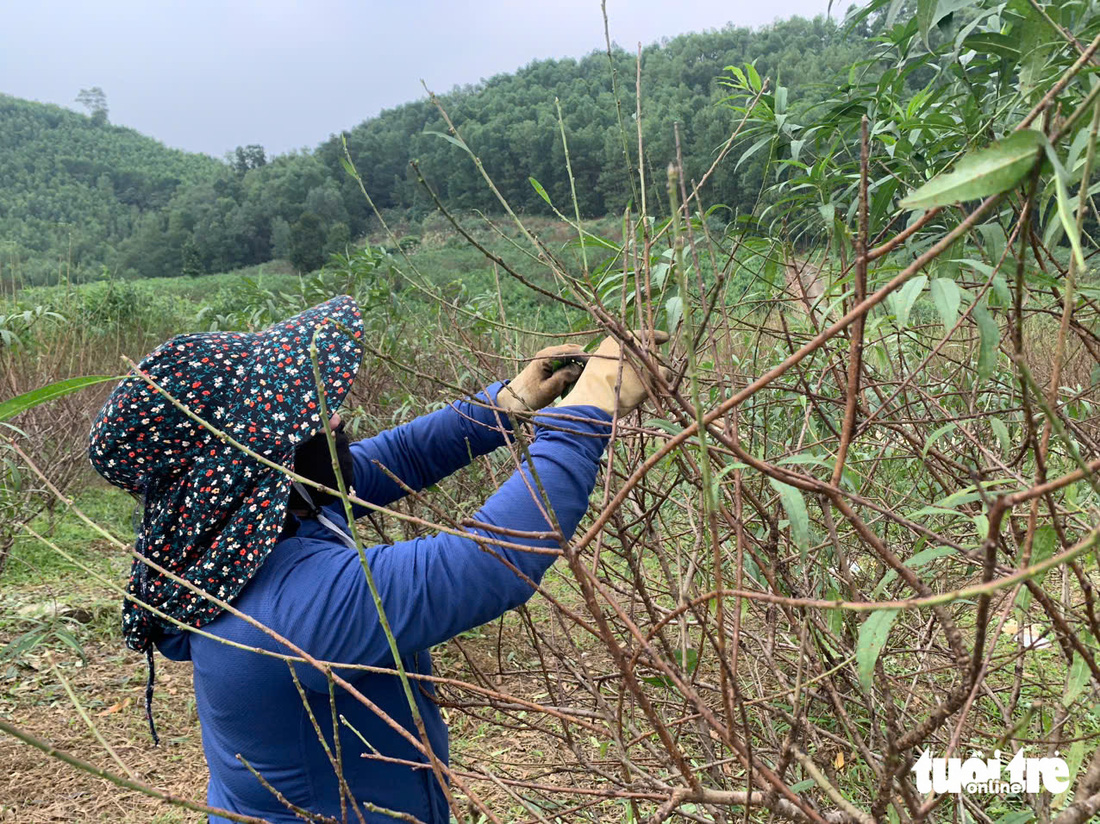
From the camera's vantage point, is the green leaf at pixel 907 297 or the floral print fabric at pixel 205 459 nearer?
the green leaf at pixel 907 297

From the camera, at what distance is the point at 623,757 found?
34.6 inches

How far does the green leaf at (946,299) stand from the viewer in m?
0.71

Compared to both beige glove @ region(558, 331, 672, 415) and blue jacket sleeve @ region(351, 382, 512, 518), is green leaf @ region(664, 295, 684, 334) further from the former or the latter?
blue jacket sleeve @ region(351, 382, 512, 518)

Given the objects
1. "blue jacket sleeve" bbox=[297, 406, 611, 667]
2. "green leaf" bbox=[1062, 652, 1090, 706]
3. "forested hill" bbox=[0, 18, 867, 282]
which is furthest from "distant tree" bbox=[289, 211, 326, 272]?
"green leaf" bbox=[1062, 652, 1090, 706]

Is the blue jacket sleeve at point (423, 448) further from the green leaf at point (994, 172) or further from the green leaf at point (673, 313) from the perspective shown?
the green leaf at point (994, 172)

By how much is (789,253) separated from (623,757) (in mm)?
973

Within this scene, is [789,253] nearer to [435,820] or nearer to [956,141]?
[956,141]

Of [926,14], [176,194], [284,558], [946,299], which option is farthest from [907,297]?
[176,194]

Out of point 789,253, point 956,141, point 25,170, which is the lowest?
point 789,253

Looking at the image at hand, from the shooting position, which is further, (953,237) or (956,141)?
(956,141)

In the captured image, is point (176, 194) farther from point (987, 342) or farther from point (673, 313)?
point (987, 342)

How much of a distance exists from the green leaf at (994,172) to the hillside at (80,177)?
86.5 ft

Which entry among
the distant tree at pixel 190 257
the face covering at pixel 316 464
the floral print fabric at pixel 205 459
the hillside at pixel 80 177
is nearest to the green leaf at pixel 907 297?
the floral print fabric at pixel 205 459

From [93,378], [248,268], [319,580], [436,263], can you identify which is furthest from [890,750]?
[248,268]
